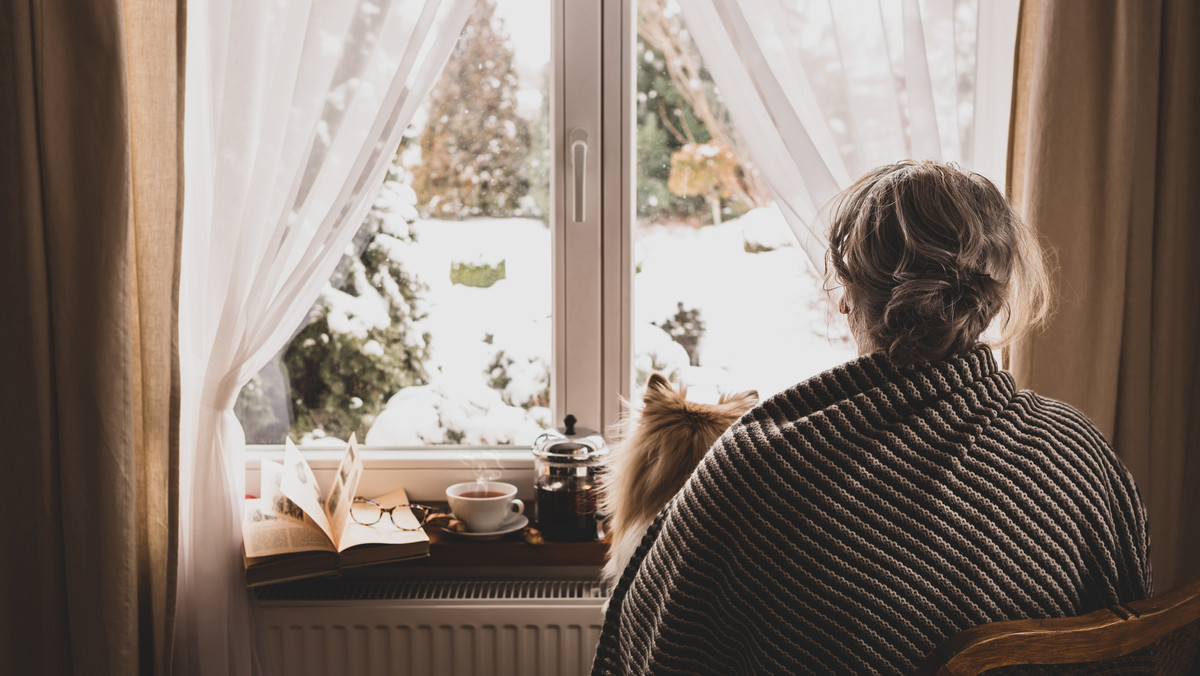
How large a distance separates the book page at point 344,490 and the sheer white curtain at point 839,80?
931 mm

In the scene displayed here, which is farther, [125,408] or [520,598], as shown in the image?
[520,598]

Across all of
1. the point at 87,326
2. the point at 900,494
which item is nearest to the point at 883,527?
the point at 900,494

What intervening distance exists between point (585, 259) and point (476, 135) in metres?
0.34

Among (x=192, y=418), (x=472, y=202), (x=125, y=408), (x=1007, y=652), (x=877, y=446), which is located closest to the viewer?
(x=1007, y=652)

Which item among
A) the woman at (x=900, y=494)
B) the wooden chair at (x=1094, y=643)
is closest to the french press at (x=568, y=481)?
the woman at (x=900, y=494)

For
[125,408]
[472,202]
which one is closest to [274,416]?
[125,408]

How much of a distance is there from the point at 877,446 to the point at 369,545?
40.3 inches

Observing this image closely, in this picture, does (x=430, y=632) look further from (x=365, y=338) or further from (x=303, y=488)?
(x=365, y=338)

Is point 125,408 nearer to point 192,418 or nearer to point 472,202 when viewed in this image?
point 192,418

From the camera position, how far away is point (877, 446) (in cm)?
102

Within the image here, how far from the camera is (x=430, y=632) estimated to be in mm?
1764

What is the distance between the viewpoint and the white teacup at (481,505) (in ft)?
5.88

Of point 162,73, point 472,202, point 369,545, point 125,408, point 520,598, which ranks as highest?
point 162,73

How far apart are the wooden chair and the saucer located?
1.08 m
